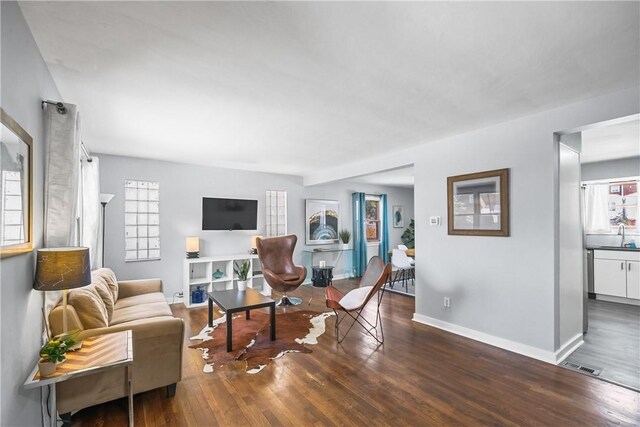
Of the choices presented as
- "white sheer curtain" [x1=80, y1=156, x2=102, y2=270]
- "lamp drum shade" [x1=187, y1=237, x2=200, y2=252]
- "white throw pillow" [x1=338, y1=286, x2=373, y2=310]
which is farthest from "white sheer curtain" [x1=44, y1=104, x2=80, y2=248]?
"lamp drum shade" [x1=187, y1=237, x2=200, y2=252]

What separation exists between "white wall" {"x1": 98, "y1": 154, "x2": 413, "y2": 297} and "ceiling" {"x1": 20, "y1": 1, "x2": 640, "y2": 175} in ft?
5.46

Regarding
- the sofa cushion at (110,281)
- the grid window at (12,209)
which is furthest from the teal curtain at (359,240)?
the grid window at (12,209)

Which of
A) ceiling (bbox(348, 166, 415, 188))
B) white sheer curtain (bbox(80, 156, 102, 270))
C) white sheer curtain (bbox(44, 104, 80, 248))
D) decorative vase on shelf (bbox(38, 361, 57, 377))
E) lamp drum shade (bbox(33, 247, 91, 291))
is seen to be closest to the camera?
decorative vase on shelf (bbox(38, 361, 57, 377))

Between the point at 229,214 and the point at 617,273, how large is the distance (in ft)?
22.5

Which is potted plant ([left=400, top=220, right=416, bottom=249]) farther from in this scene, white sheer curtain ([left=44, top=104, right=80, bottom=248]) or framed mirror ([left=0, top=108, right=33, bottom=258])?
framed mirror ([left=0, top=108, right=33, bottom=258])

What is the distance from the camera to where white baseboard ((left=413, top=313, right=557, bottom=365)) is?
296 centimetres

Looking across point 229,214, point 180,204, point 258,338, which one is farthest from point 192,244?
point 258,338

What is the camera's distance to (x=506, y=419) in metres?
2.11

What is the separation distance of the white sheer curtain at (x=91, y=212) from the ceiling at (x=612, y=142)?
19.2 ft

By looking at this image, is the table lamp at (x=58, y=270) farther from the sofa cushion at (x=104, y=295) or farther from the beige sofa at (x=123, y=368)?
the sofa cushion at (x=104, y=295)

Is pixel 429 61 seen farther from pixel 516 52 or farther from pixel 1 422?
pixel 1 422

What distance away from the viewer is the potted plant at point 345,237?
24.1 feet

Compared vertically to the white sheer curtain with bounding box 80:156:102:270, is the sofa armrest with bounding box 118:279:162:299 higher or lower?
lower

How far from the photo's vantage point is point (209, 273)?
5.29 metres
